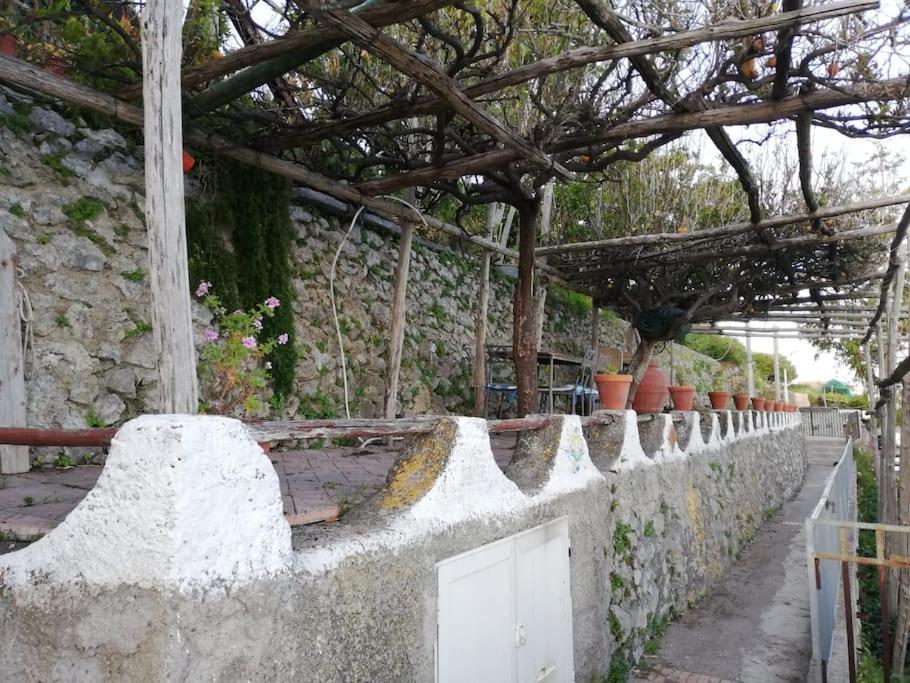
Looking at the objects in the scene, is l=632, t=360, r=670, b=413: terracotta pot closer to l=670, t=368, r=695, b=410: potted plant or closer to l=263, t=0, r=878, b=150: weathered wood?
l=670, t=368, r=695, b=410: potted plant

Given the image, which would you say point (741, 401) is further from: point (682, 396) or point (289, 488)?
point (289, 488)

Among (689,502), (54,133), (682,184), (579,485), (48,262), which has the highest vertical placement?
(682,184)

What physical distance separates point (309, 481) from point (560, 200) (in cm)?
741

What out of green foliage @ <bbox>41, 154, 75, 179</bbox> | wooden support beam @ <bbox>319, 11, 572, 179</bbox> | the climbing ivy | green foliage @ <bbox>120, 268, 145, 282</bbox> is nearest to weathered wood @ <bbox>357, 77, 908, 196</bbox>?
wooden support beam @ <bbox>319, 11, 572, 179</bbox>

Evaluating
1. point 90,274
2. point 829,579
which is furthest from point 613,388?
point 90,274

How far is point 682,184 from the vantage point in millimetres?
8602

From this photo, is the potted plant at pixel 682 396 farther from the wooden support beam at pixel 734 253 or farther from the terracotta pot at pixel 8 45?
the terracotta pot at pixel 8 45

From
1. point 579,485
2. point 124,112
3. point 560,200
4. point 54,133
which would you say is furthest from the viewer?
point 560,200

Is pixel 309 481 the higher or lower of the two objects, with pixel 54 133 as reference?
lower

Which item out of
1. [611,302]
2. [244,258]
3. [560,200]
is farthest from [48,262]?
[611,302]

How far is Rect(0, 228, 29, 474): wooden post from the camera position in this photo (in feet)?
12.0

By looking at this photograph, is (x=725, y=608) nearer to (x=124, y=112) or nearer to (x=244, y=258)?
(x=244, y=258)

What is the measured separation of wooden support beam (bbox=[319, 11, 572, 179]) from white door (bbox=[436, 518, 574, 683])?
259 cm

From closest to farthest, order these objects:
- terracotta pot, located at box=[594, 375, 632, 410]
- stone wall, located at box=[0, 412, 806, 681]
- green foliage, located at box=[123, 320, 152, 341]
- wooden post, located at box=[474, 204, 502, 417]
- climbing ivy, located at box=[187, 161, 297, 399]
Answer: stone wall, located at box=[0, 412, 806, 681], green foliage, located at box=[123, 320, 152, 341], climbing ivy, located at box=[187, 161, 297, 399], terracotta pot, located at box=[594, 375, 632, 410], wooden post, located at box=[474, 204, 502, 417]
